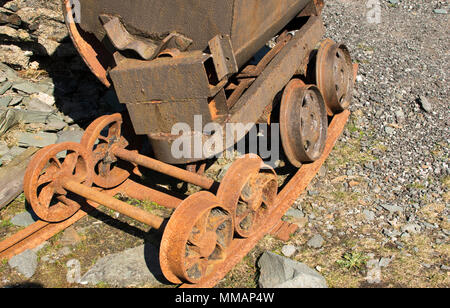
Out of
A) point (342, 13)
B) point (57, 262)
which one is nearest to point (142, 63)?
point (57, 262)

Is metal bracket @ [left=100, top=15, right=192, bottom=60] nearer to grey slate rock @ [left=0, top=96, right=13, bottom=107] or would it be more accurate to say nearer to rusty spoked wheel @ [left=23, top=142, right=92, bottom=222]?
A: rusty spoked wheel @ [left=23, top=142, right=92, bottom=222]

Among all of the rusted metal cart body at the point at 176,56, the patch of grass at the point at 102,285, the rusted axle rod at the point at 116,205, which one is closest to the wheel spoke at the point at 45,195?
the rusted axle rod at the point at 116,205

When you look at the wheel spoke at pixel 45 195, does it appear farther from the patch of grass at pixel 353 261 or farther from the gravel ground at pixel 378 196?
the patch of grass at pixel 353 261

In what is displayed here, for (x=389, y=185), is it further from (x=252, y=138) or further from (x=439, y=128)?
(x=252, y=138)

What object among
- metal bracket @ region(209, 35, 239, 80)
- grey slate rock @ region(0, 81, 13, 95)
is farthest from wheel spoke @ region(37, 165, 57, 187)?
grey slate rock @ region(0, 81, 13, 95)

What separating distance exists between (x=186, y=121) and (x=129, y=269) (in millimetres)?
1327

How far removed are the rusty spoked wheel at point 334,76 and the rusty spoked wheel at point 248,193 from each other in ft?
4.98

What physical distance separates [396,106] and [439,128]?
2.02 ft

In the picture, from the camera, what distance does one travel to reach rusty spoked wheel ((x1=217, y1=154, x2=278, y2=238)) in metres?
3.39

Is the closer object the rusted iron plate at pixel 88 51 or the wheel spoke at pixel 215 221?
the wheel spoke at pixel 215 221

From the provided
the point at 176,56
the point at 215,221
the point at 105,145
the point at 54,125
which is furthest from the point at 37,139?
the point at 215,221

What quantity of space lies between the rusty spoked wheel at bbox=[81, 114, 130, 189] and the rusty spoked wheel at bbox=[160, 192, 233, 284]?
4.88 ft

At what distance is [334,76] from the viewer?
16.2 ft

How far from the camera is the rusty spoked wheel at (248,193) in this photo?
11.1 ft
